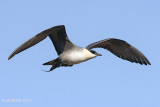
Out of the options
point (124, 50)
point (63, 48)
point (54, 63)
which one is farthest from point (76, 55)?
point (124, 50)

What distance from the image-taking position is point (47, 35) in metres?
13.2

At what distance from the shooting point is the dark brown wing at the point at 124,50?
1538 centimetres

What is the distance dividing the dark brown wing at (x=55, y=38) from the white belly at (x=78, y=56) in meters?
0.43

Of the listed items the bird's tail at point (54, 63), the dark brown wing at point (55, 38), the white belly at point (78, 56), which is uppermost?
the dark brown wing at point (55, 38)

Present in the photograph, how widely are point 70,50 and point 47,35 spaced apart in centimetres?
106

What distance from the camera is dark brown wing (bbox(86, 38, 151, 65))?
1538cm

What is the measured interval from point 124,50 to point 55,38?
3.35m

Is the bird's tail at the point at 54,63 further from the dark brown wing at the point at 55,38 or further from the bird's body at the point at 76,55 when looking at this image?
the dark brown wing at the point at 55,38

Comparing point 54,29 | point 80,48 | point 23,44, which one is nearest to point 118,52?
point 80,48

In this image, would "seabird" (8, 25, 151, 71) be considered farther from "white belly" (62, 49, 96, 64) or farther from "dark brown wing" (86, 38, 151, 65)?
"dark brown wing" (86, 38, 151, 65)

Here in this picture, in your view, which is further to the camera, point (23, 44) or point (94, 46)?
point (94, 46)

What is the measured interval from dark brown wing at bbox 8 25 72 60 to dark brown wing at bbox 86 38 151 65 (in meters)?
1.83

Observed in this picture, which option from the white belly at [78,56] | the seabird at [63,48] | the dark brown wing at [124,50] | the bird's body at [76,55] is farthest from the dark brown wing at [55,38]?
the dark brown wing at [124,50]

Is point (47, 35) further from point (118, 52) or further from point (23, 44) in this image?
point (118, 52)
